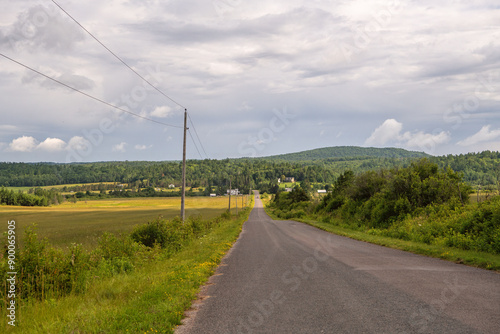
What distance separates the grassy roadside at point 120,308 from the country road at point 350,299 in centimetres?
46

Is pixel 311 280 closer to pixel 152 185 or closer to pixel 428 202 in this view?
pixel 428 202

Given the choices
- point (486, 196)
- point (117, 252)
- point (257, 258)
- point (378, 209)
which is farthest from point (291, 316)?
point (378, 209)

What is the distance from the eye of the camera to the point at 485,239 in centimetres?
1568

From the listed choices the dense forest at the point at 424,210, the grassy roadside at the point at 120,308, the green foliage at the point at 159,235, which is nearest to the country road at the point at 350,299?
the grassy roadside at the point at 120,308

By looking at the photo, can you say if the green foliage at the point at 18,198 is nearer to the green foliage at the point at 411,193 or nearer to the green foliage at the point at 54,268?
the green foliage at the point at 411,193

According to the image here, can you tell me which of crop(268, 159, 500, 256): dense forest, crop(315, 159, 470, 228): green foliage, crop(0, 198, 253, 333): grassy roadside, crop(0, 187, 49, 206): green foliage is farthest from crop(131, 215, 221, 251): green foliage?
crop(0, 187, 49, 206): green foliage

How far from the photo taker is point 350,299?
7785mm

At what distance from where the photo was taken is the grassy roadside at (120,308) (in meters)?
6.39

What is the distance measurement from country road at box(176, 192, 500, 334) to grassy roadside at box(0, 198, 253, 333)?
0.46m

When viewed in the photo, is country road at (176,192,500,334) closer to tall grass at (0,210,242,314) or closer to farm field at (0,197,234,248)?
tall grass at (0,210,242,314)

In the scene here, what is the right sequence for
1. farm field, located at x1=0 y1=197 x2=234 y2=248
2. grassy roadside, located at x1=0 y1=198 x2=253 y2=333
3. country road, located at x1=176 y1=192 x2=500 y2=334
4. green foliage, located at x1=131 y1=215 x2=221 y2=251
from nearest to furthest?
1. country road, located at x1=176 y1=192 x2=500 y2=334
2. grassy roadside, located at x1=0 y1=198 x2=253 y2=333
3. green foliage, located at x1=131 y1=215 x2=221 y2=251
4. farm field, located at x1=0 y1=197 x2=234 y2=248

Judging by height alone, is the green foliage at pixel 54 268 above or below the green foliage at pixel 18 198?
above

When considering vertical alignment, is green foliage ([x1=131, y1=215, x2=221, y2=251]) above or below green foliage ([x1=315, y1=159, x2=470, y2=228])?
below

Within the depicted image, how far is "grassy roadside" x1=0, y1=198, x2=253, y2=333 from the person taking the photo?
6387mm
